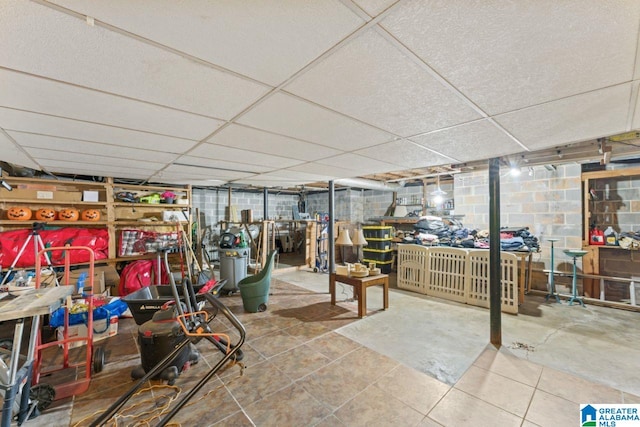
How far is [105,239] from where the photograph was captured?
447 cm

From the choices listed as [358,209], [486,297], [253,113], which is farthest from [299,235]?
[253,113]

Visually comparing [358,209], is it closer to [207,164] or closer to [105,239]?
[207,164]

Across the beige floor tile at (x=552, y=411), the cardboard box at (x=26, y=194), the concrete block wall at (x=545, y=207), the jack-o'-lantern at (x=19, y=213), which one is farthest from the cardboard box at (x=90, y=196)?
the concrete block wall at (x=545, y=207)

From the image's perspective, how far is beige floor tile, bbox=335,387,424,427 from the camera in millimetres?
1752

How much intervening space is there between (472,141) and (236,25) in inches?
88.5

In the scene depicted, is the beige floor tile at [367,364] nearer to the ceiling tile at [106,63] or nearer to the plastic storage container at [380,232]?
the ceiling tile at [106,63]

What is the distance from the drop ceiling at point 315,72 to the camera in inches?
33.5

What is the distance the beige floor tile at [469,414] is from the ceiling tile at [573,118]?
210 centimetres

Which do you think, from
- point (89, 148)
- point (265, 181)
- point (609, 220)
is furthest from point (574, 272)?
point (89, 148)

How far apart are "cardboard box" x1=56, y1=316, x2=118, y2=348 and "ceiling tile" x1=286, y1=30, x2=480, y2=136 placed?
346cm

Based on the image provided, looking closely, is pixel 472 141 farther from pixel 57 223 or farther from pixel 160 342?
pixel 57 223

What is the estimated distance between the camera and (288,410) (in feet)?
6.11

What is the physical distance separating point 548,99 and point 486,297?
3458mm

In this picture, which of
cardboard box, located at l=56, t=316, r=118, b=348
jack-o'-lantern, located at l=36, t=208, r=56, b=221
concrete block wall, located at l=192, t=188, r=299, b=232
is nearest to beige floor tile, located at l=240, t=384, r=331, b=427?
cardboard box, located at l=56, t=316, r=118, b=348
